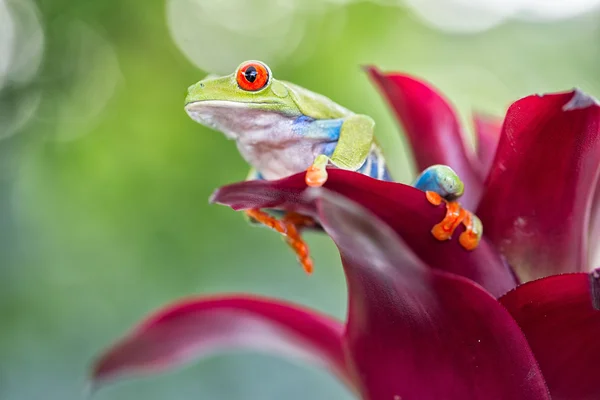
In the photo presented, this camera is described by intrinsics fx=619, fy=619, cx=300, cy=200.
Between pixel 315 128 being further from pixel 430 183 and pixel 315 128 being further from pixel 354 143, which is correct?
pixel 430 183

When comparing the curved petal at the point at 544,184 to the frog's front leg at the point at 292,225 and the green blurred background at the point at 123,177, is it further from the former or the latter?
the green blurred background at the point at 123,177

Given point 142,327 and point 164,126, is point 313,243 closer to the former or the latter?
point 164,126

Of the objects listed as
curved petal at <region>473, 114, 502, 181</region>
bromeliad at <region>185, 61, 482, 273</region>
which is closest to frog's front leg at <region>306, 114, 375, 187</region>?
bromeliad at <region>185, 61, 482, 273</region>

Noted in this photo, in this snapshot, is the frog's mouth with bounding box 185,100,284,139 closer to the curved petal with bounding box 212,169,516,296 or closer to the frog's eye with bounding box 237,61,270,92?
the frog's eye with bounding box 237,61,270,92

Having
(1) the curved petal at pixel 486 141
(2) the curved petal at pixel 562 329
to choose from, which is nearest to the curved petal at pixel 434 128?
(1) the curved petal at pixel 486 141

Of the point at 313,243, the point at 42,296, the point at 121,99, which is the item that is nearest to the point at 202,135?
the point at 121,99

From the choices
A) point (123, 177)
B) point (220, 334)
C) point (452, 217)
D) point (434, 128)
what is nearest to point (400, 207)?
point (452, 217)
